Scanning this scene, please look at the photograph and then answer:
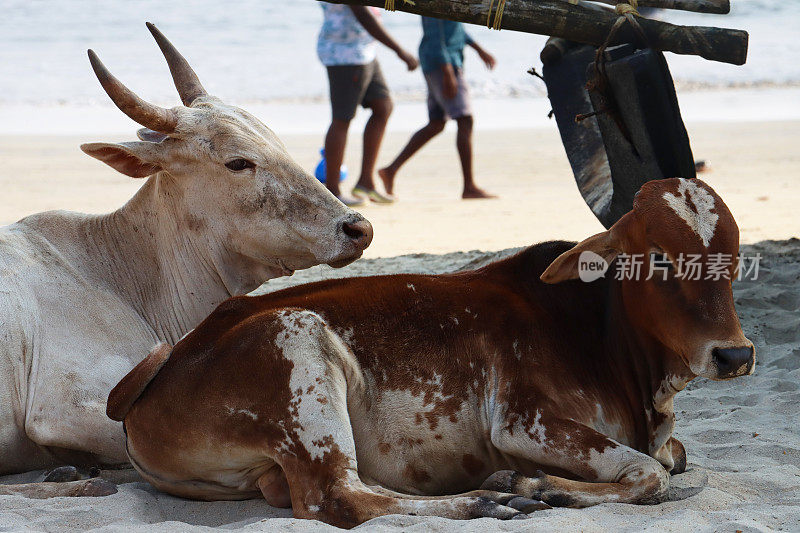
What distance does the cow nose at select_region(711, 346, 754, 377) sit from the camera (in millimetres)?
3287

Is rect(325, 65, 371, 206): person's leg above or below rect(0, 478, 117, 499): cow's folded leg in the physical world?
above

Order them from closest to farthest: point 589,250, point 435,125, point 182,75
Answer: point 589,250 → point 182,75 → point 435,125

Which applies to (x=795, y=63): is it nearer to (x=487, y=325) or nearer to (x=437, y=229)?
(x=437, y=229)

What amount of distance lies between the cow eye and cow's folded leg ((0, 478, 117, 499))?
1.40m

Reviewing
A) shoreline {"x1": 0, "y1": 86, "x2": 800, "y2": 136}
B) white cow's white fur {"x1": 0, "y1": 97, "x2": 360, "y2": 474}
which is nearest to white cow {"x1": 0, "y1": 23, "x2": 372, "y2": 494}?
white cow's white fur {"x1": 0, "y1": 97, "x2": 360, "y2": 474}

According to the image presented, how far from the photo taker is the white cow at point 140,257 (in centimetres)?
390

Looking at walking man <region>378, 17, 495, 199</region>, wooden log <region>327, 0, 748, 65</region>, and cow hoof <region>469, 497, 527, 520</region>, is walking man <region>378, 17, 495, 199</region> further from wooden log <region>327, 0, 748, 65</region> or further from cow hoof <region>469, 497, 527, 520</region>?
cow hoof <region>469, 497, 527, 520</region>

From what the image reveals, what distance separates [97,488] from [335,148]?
274 inches

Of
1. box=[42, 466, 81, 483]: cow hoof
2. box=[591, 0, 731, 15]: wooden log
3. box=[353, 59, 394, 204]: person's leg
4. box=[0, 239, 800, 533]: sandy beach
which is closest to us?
box=[0, 239, 800, 533]: sandy beach

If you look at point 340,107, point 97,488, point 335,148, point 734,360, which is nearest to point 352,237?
point 97,488

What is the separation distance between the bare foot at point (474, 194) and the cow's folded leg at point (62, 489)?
7.96m

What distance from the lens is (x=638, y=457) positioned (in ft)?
11.5

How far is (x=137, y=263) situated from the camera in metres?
4.54

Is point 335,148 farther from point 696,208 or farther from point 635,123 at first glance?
point 696,208
